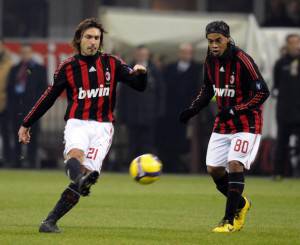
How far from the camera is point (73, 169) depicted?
35.9 ft

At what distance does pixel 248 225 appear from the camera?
1271 cm

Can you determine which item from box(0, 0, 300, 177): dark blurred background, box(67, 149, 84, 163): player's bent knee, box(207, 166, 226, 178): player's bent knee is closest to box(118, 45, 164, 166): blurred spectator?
box(0, 0, 300, 177): dark blurred background

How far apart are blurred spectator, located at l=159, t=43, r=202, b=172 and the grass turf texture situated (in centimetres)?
228

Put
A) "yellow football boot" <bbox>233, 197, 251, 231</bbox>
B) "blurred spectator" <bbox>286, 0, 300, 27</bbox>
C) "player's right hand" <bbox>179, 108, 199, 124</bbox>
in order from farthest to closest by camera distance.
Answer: "blurred spectator" <bbox>286, 0, 300, 27</bbox>, "player's right hand" <bbox>179, 108, 199, 124</bbox>, "yellow football boot" <bbox>233, 197, 251, 231</bbox>

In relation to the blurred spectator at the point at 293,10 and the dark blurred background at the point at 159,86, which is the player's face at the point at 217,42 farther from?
the blurred spectator at the point at 293,10

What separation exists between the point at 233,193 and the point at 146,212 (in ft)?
8.95

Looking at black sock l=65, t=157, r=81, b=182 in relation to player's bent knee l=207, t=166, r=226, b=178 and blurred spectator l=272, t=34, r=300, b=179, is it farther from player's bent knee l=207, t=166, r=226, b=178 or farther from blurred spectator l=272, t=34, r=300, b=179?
blurred spectator l=272, t=34, r=300, b=179

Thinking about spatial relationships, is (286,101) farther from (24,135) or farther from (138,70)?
(24,135)

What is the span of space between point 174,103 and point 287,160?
10.4 feet

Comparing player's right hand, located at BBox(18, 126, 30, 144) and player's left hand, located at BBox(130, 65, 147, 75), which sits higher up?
player's left hand, located at BBox(130, 65, 147, 75)

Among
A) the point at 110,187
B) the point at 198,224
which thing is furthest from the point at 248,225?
the point at 110,187

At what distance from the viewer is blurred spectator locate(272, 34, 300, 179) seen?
2061cm

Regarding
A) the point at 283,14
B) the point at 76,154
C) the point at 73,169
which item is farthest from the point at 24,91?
the point at 73,169

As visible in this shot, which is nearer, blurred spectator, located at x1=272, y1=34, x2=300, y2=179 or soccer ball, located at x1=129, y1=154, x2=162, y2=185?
soccer ball, located at x1=129, y1=154, x2=162, y2=185
